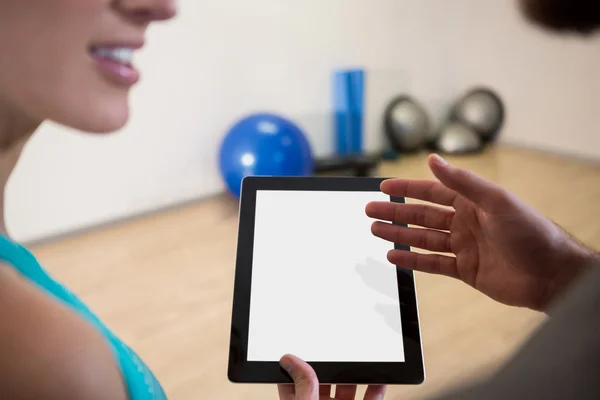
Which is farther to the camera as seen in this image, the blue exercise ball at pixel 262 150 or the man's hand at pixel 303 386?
the blue exercise ball at pixel 262 150

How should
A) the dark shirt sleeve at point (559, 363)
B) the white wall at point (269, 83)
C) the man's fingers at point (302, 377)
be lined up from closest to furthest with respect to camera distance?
the dark shirt sleeve at point (559, 363) < the man's fingers at point (302, 377) < the white wall at point (269, 83)

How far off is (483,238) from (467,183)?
0.39 feet

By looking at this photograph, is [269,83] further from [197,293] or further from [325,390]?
[325,390]

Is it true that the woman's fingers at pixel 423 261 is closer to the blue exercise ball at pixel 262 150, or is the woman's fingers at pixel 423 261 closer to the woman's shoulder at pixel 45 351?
the woman's shoulder at pixel 45 351

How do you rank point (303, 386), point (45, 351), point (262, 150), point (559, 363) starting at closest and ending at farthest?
point (559, 363) < point (45, 351) < point (303, 386) < point (262, 150)

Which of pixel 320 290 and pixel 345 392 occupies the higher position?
pixel 320 290

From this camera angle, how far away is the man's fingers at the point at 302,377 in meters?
0.62

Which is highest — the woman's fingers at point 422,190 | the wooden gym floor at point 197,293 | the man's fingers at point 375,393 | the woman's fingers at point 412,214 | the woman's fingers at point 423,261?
the woman's fingers at point 422,190

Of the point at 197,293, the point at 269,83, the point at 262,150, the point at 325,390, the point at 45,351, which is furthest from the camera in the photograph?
the point at 269,83

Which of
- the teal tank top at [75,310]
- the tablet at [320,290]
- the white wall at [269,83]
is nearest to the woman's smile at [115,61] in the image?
the teal tank top at [75,310]

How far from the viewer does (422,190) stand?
0.80 metres

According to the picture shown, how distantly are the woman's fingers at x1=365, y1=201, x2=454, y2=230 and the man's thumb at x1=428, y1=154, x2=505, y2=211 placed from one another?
0.42ft

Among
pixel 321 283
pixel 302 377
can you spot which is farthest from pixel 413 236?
pixel 302 377

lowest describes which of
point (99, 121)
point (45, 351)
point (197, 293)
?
point (197, 293)
